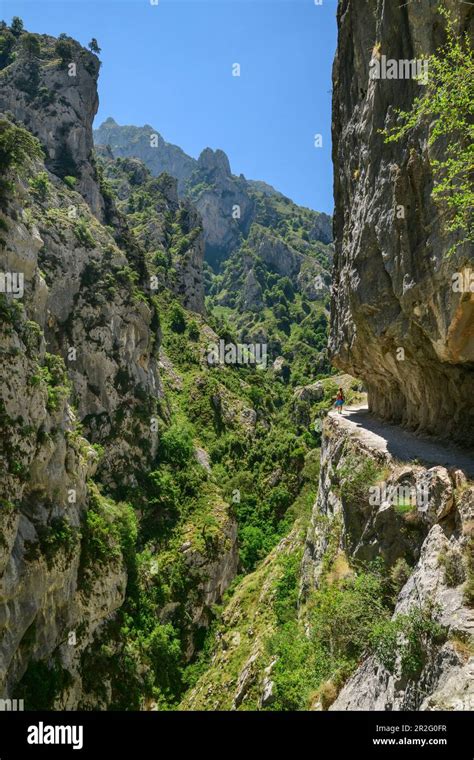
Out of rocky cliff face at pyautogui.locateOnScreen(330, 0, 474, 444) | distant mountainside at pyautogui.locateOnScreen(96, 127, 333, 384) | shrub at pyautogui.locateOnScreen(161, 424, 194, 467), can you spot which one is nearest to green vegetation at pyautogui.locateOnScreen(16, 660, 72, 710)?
rocky cliff face at pyautogui.locateOnScreen(330, 0, 474, 444)

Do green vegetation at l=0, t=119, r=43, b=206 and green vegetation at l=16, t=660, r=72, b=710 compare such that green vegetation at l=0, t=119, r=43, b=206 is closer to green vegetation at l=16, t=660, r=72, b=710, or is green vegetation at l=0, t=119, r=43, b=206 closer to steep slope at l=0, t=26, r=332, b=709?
steep slope at l=0, t=26, r=332, b=709

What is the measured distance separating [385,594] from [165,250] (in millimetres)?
101457

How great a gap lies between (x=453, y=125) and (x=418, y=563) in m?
11.4

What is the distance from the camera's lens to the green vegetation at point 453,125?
980cm

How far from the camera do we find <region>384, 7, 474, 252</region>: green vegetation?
9.80 metres

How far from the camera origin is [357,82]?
22.9m

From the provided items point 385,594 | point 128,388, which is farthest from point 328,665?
point 128,388

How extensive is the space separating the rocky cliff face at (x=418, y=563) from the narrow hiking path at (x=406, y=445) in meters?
0.90

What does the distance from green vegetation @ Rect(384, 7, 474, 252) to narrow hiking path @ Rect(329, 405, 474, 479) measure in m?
7.56

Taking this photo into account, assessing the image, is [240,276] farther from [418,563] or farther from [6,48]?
[418,563]

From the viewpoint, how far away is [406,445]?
1900cm

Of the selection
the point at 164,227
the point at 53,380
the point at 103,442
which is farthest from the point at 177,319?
the point at 53,380

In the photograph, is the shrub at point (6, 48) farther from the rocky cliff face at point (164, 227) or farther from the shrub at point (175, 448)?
the shrub at point (175, 448)
